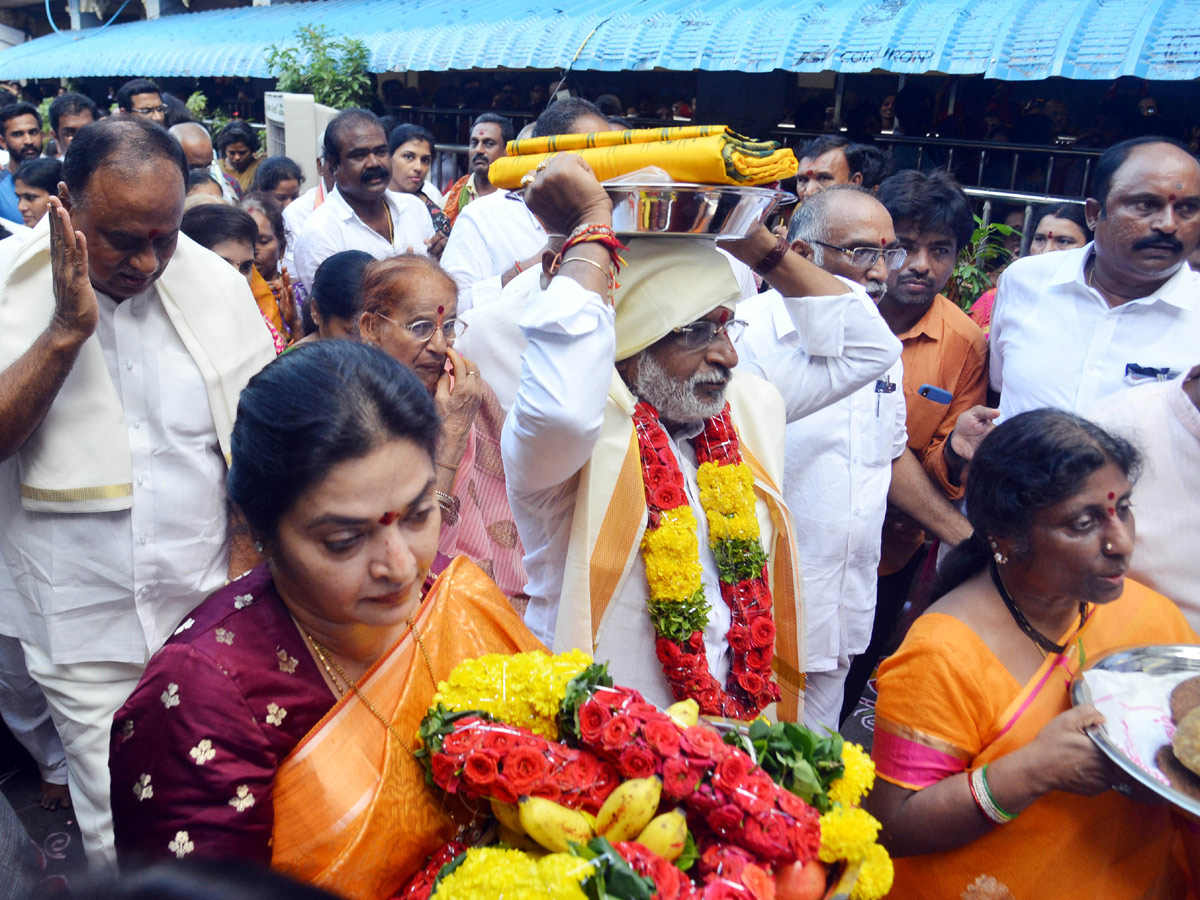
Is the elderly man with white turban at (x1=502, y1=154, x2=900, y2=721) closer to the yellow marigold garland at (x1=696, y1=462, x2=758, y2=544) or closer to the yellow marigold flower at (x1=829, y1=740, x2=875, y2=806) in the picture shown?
the yellow marigold garland at (x1=696, y1=462, x2=758, y2=544)

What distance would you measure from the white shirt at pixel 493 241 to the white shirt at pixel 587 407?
195 cm

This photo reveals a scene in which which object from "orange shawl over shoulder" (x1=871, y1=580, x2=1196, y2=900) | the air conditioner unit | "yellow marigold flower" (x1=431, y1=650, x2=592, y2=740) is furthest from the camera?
the air conditioner unit

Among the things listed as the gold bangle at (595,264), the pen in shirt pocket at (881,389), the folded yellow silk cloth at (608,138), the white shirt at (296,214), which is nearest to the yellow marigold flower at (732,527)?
the gold bangle at (595,264)

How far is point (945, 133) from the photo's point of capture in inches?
320

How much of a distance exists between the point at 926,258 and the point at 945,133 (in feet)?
15.8

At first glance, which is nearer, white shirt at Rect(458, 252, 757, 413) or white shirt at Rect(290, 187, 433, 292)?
white shirt at Rect(458, 252, 757, 413)

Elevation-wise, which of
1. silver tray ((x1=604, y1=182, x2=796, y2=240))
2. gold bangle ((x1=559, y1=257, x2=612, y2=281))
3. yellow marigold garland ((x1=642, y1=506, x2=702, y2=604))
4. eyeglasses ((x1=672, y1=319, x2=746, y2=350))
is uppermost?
silver tray ((x1=604, y1=182, x2=796, y2=240))

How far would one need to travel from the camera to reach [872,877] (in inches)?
60.2

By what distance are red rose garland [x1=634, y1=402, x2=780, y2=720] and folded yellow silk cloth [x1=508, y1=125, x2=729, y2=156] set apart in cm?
67

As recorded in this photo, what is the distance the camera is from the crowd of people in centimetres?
152

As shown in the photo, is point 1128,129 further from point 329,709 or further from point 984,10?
point 329,709

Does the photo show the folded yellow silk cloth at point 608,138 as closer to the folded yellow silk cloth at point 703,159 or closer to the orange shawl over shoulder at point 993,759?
the folded yellow silk cloth at point 703,159

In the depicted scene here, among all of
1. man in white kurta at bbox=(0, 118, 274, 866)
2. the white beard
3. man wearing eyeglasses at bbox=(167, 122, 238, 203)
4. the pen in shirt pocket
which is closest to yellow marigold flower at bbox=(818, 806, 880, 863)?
the white beard

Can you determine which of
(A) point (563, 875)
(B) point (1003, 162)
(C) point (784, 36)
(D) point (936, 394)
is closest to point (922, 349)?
(D) point (936, 394)
